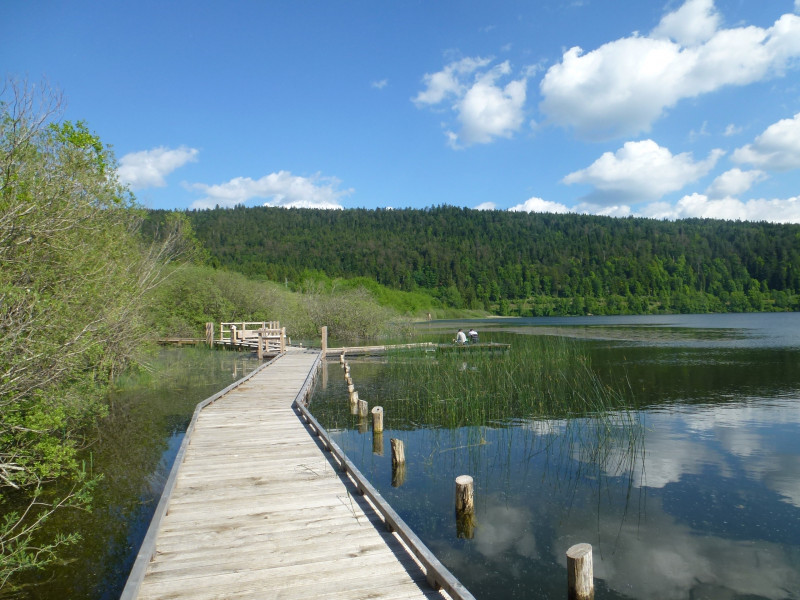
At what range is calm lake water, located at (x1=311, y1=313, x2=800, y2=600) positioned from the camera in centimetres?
469

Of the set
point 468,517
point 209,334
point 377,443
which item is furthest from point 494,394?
point 209,334

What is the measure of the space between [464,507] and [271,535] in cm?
242

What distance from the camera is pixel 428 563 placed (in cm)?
345

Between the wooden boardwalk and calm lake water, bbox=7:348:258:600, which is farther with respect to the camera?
calm lake water, bbox=7:348:258:600

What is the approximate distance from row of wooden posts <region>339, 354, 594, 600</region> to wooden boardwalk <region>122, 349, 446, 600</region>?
4.02 ft

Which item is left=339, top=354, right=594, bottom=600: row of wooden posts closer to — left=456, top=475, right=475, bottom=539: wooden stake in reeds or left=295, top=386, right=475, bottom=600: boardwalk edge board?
left=456, top=475, right=475, bottom=539: wooden stake in reeds

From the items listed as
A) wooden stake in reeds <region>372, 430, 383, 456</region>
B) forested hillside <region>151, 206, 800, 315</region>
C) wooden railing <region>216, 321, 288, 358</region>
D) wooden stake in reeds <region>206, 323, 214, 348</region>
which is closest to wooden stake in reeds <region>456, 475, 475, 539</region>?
wooden stake in reeds <region>372, 430, 383, 456</region>

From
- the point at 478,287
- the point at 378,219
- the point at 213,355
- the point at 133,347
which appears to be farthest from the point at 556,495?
the point at 378,219

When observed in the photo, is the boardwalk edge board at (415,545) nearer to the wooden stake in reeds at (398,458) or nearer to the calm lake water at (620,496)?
the calm lake water at (620,496)

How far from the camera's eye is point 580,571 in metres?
3.89

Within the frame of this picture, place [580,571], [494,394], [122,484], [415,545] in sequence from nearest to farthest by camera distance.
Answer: [415,545] < [580,571] < [122,484] < [494,394]

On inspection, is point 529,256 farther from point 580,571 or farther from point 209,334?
point 580,571

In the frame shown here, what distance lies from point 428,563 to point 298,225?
330ft

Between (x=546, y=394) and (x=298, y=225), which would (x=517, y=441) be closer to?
(x=546, y=394)
